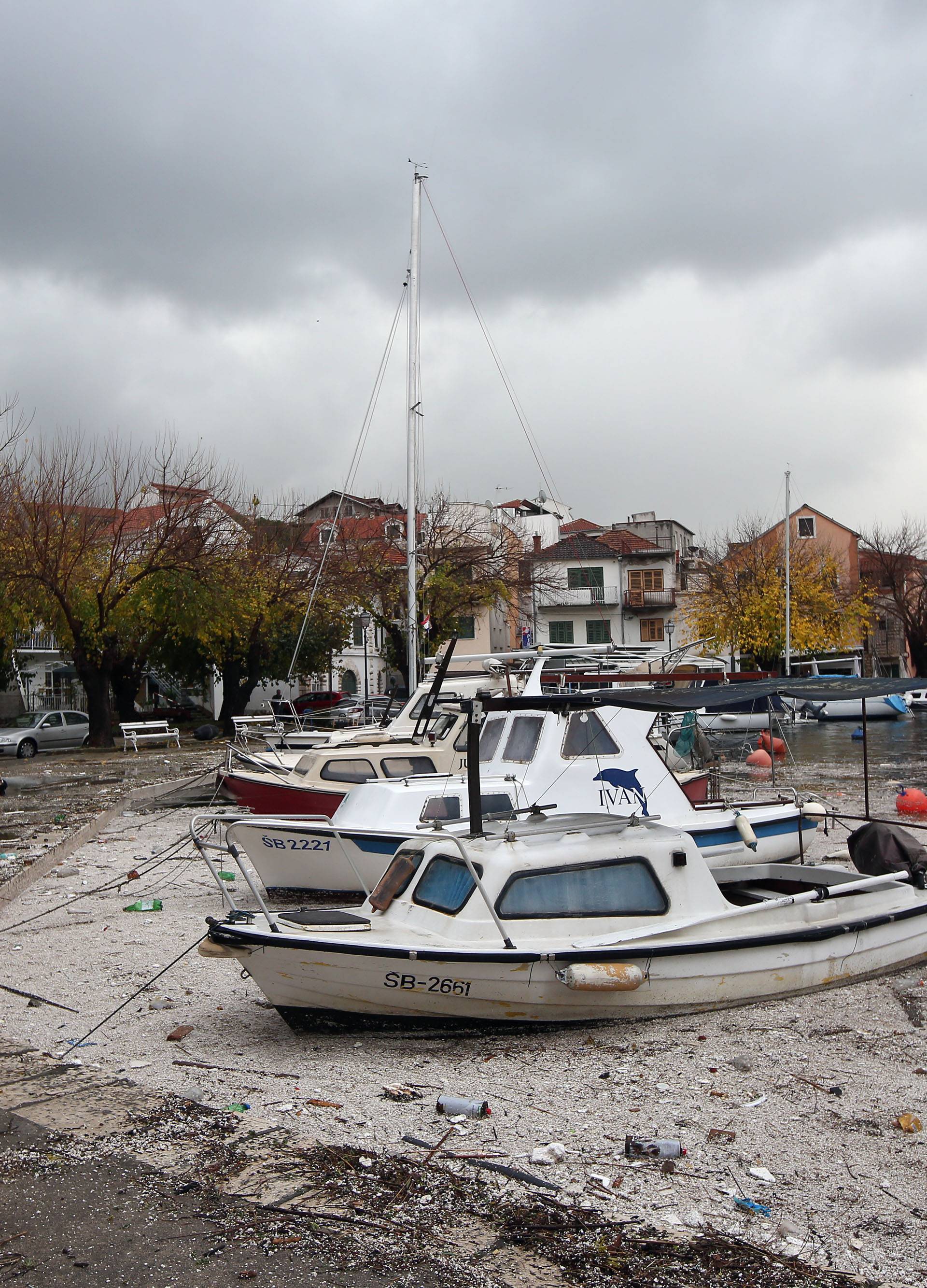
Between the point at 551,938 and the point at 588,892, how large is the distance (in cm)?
44

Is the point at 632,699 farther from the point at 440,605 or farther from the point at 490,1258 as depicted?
the point at 440,605

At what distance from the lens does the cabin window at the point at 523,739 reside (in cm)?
1195

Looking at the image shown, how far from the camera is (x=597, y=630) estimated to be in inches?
2650

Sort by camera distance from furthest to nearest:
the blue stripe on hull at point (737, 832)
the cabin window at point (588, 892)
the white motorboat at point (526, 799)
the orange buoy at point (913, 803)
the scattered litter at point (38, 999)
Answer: the orange buoy at point (913, 803)
the blue stripe on hull at point (737, 832)
the white motorboat at point (526, 799)
the scattered litter at point (38, 999)
the cabin window at point (588, 892)

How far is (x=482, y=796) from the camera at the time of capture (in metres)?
11.5

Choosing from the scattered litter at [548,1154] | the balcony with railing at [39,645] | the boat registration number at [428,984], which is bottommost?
the scattered litter at [548,1154]

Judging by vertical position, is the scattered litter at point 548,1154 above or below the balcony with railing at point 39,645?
below

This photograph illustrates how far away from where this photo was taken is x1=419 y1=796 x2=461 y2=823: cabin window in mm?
11406

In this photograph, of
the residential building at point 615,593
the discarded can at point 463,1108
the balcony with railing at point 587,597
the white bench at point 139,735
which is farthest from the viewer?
the residential building at point 615,593

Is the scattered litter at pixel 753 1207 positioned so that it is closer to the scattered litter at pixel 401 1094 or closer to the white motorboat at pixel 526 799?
the scattered litter at pixel 401 1094

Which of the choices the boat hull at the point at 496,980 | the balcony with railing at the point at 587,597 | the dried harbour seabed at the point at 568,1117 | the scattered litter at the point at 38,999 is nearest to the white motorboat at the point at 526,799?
the dried harbour seabed at the point at 568,1117

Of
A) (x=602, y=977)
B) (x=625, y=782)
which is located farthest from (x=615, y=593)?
(x=602, y=977)

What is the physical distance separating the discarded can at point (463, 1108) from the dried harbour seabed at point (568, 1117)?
8 cm

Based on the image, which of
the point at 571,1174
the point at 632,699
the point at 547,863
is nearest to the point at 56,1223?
the point at 571,1174
